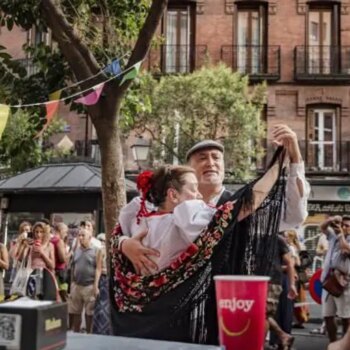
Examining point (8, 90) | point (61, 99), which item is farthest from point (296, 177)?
point (8, 90)

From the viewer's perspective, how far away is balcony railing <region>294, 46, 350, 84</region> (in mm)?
23328

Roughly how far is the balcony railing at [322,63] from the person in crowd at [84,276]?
15.9 m

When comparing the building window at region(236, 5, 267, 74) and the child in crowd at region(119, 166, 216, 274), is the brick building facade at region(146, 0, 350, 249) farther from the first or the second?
the child in crowd at region(119, 166, 216, 274)

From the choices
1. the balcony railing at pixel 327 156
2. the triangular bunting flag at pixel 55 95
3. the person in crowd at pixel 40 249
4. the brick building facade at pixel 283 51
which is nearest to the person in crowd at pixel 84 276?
the person in crowd at pixel 40 249

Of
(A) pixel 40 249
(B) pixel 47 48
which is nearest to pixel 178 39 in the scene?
(A) pixel 40 249

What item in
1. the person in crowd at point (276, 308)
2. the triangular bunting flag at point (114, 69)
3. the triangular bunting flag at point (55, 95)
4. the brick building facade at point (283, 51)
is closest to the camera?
the person in crowd at point (276, 308)

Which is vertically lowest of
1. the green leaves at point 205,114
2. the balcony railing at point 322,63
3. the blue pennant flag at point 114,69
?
the blue pennant flag at point 114,69

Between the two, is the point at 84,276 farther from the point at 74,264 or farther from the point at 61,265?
the point at 61,265

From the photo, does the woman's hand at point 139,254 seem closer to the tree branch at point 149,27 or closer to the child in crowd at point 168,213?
the child in crowd at point 168,213

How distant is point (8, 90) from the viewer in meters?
7.66

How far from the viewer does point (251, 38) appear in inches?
945

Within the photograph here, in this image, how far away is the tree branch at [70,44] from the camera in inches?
277

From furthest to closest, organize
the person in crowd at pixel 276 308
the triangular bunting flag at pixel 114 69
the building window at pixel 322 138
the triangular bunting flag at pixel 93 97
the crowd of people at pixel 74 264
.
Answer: the building window at pixel 322 138 → the crowd of people at pixel 74 264 → the triangular bunting flag at pixel 114 69 → the person in crowd at pixel 276 308 → the triangular bunting flag at pixel 93 97

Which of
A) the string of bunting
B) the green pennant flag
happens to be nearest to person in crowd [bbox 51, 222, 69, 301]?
the string of bunting
